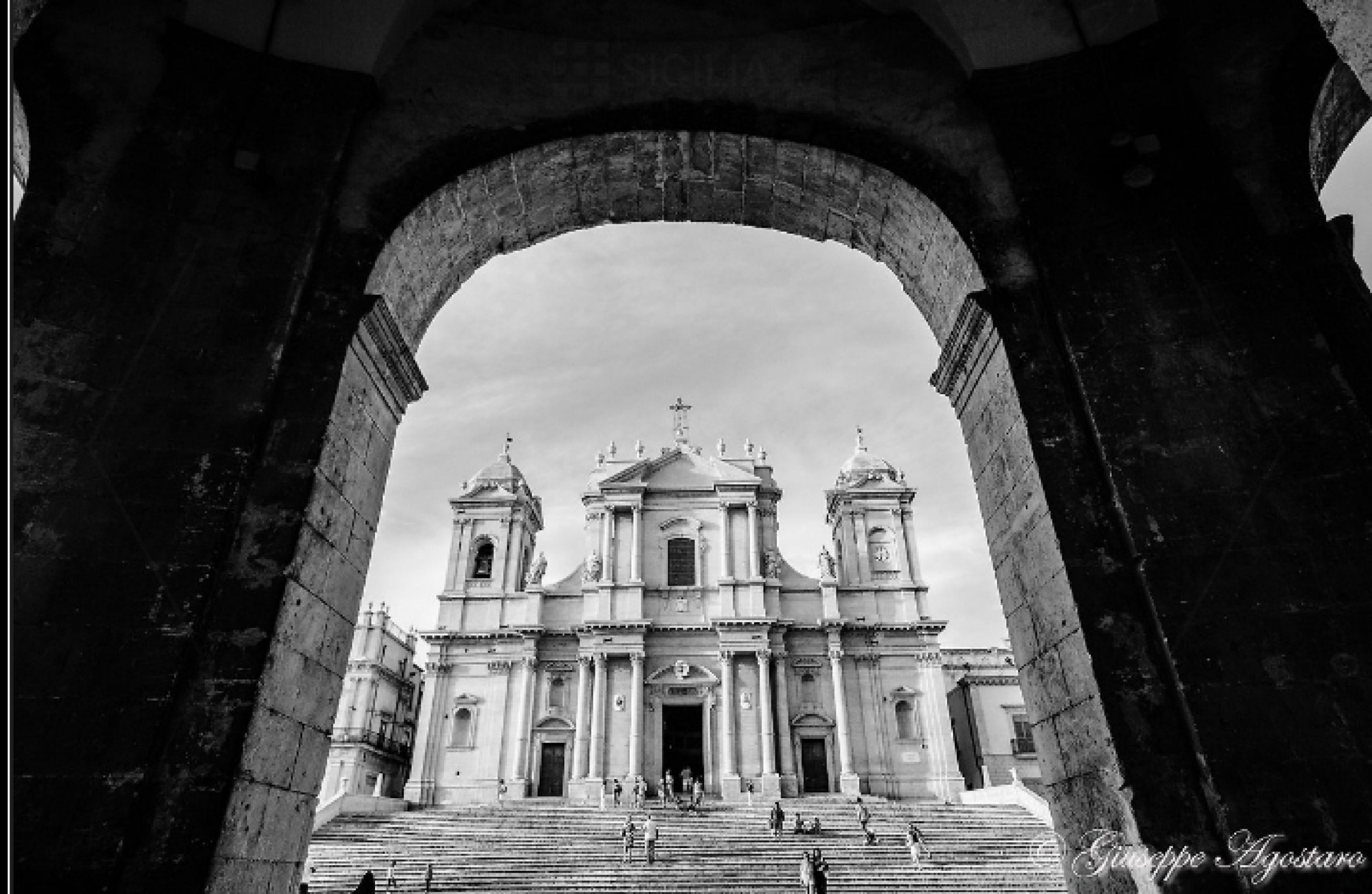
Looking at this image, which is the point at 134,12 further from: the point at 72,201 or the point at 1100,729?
the point at 1100,729

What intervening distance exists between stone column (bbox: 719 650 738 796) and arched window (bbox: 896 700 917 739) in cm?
566

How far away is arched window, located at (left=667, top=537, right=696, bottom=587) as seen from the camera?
28.8 meters

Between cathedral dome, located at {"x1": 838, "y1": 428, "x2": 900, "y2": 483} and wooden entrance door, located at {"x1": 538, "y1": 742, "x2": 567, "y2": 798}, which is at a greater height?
cathedral dome, located at {"x1": 838, "y1": 428, "x2": 900, "y2": 483}

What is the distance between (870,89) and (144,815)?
630 cm

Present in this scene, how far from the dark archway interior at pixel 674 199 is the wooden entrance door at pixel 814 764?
22.0 m

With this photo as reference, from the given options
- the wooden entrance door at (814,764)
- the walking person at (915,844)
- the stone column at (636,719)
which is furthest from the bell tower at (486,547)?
the walking person at (915,844)

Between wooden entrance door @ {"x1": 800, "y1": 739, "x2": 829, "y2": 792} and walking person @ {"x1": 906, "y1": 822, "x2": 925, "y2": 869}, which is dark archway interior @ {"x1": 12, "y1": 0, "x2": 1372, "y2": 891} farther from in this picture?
wooden entrance door @ {"x1": 800, "y1": 739, "x2": 829, "y2": 792}

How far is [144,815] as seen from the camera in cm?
336

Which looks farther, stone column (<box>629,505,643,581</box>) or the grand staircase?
stone column (<box>629,505,643,581</box>)

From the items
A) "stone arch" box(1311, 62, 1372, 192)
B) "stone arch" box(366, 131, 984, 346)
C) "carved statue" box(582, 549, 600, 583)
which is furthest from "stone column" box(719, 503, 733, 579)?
"stone arch" box(1311, 62, 1372, 192)

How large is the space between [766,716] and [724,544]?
6.45 m

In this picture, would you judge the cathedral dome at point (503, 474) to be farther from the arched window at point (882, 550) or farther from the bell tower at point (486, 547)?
the arched window at point (882, 550)

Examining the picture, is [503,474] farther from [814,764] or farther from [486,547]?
[814,764]

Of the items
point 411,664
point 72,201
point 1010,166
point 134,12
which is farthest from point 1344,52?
point 411,664
